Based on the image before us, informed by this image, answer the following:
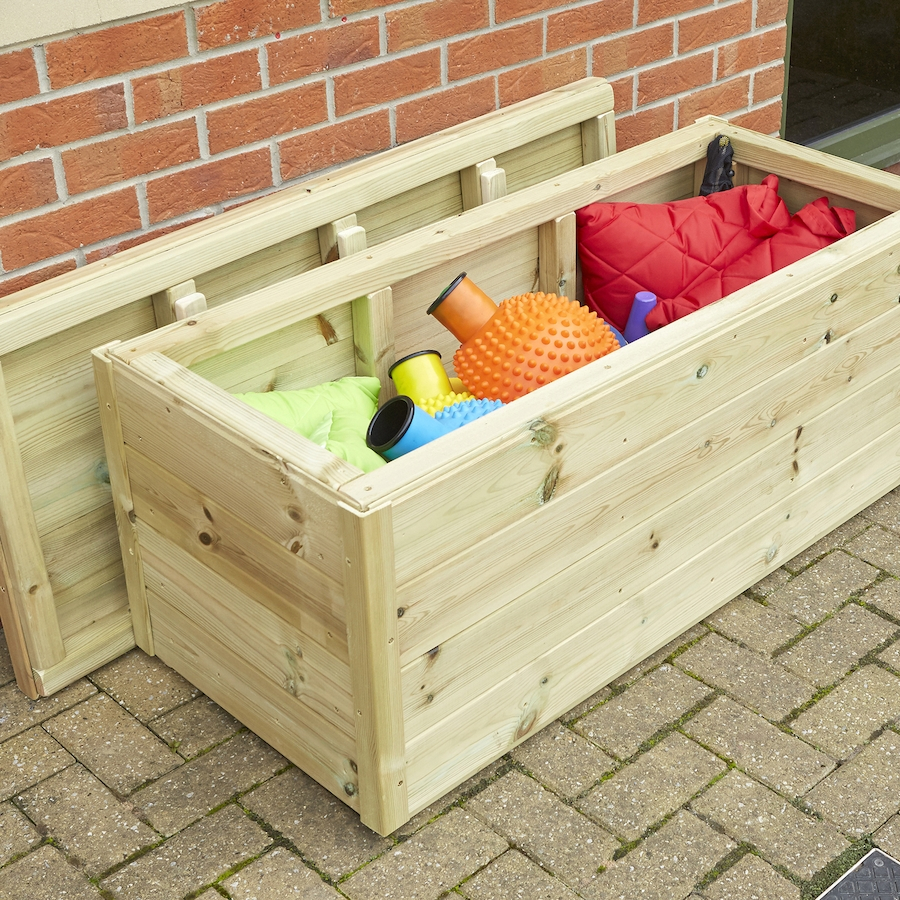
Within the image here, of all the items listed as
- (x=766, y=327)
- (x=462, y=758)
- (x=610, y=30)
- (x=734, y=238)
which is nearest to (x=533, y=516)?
(x=462, y=758)

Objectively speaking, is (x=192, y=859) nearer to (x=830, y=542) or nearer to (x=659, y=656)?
(x=659, y=656)

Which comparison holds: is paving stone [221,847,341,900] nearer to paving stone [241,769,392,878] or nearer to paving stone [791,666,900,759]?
paving stone [241,769,392,878]

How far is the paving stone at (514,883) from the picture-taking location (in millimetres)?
2207

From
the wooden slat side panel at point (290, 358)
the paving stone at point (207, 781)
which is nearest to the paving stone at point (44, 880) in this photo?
the paving stone at point (207, 781)

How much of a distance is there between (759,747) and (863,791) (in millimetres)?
214

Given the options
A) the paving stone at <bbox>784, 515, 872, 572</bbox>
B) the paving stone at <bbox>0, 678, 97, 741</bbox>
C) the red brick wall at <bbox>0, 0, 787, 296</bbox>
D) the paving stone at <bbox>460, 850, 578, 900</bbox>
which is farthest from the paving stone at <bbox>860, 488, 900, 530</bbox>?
the paving stone at <bbox>0, 678, 97, 741</bbox>

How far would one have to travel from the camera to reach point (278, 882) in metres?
2.25

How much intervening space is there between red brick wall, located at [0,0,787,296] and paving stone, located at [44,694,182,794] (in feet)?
3.01

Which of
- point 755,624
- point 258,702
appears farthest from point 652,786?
point 258,702

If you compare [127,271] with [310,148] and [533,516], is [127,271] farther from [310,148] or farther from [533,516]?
[533,516]

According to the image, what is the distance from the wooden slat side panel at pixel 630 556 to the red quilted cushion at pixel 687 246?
40cm

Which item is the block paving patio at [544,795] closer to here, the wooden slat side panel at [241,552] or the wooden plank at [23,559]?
the wooden plank at [23,559]

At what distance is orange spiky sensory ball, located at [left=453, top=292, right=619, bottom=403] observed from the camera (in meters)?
2.66

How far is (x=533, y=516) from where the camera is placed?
7.39ft
